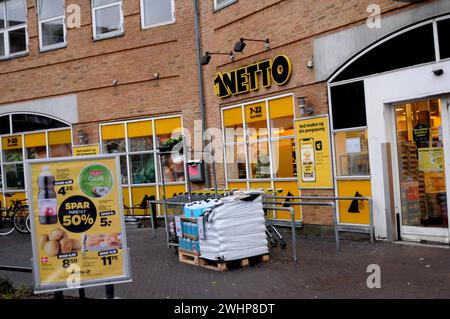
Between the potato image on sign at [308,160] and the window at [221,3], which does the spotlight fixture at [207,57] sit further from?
the potato image on sign at [308,160]

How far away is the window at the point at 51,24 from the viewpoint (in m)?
17.5

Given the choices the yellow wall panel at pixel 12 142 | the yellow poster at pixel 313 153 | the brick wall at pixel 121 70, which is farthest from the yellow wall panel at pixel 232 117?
the yellow wall panel at pixel 12 142

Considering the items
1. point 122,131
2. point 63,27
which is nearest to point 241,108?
point 122,131

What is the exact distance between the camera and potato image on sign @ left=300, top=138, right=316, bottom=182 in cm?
1175

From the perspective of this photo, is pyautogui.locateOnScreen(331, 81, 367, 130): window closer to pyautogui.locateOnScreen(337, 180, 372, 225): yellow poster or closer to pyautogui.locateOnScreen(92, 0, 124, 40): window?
pyautogui.locateOnScreen(337, 180, 372, 225): yellow poster

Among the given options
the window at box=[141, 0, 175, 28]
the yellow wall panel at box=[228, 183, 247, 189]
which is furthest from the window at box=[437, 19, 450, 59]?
the window at box=[141, 0, 175, 28]

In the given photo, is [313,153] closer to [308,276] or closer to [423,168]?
[423,168]

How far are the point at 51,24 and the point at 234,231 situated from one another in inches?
467

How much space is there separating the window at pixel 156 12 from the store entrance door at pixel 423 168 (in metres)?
7.80

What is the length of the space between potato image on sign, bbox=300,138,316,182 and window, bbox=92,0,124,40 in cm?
722

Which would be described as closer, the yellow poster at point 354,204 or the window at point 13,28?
the yellow poster at point 354,204

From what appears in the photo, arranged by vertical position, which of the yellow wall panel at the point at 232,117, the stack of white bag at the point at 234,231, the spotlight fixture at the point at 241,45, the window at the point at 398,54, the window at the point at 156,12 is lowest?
the stack of white bag at the point at 234,231

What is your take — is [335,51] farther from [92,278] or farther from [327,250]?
[92,278]
